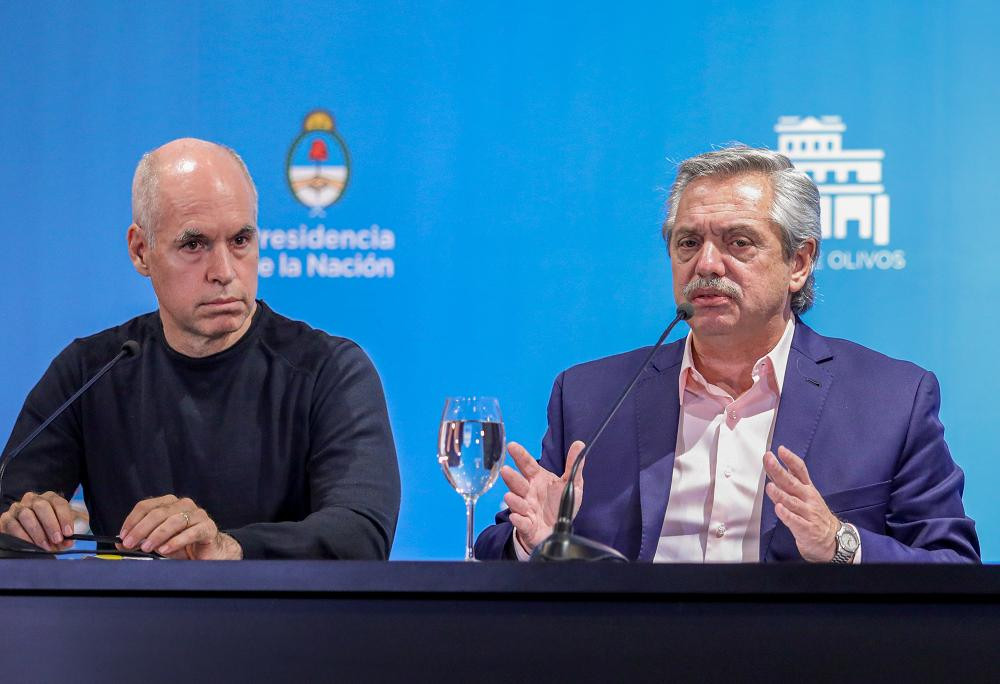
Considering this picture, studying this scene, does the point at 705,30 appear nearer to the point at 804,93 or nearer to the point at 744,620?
the point at 804,93

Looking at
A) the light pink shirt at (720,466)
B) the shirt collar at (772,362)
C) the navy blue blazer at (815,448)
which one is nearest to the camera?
the navy blue blazer at (815,448)

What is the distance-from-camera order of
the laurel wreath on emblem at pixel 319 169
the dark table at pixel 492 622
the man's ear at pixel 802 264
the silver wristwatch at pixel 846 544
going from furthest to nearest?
1. the laurel wreath on emblem at pixel 319 169
2. the man's ear at pixel 802 264
3. the silver wristwatch at pixel 846 544
4. the dark table at pixel 492 622

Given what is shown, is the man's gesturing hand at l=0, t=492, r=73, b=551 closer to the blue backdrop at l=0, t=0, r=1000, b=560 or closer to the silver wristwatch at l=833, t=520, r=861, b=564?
the silver wristwatch at l=833, t=520, r=861, b=564

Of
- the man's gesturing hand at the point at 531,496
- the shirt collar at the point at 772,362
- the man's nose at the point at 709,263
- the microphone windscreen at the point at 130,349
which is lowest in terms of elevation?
the man's gesturing hand at the point at 531,496

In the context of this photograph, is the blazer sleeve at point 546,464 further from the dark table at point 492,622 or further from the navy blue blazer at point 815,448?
the dark table at point 492,622

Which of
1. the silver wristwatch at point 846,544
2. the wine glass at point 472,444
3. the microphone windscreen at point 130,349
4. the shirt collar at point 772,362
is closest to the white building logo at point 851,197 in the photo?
the shirt collar at point 772,362

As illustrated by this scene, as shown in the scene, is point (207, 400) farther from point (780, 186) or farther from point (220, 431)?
point (780, 186)

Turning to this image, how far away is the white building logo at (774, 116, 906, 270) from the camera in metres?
3.21

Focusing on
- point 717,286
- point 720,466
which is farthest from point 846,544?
point 717,286

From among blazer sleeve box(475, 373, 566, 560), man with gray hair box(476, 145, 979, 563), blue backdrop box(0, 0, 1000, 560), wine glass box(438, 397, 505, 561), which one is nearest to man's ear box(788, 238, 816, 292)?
man with gray hair box(476, 145, 979, 563)

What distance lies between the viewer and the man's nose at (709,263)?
238cm

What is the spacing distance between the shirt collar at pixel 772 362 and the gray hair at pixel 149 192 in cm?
100

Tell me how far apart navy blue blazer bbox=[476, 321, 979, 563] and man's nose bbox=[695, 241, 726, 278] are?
8.8 inches

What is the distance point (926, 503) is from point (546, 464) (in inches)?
30.6
